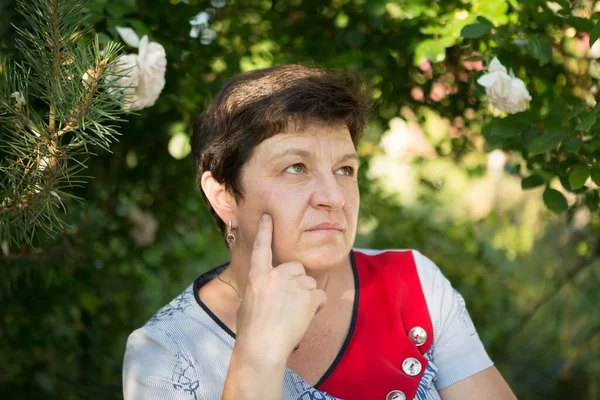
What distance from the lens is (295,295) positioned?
1.86 meters

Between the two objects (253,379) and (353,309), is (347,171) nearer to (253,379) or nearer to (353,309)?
(353,309)

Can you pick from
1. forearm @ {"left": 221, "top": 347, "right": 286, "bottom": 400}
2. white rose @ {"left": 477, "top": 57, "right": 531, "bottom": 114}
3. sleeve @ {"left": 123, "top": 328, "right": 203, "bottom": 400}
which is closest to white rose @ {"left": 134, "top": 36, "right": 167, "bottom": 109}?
sleeve @ {"left": 123, "top": 328, "right": 203, "bottom": 400}

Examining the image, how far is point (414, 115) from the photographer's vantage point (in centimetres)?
307

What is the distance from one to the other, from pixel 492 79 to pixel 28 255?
1.55 meters

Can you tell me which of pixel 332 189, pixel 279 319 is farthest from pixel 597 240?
pixel 279 319

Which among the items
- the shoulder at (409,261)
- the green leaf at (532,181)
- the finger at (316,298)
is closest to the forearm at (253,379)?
the finger at (316,298)

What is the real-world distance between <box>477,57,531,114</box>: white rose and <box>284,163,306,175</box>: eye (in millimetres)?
569

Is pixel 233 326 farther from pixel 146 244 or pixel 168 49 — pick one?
pixel 146 244

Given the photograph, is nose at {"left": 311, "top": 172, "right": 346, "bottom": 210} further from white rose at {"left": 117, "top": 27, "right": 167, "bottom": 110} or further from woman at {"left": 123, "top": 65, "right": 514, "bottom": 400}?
white rose at {"left": 117, "top": 27, "right": 167, "bottom": 110}

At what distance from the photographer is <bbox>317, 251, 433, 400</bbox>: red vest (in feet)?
6.88

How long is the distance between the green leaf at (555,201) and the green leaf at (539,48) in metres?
0.41

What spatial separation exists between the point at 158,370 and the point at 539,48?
1.41m

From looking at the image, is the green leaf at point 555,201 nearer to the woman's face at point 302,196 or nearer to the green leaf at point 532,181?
the green leaf at point 532,181

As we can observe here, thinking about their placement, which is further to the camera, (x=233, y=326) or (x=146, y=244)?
(x=146, y=244)
